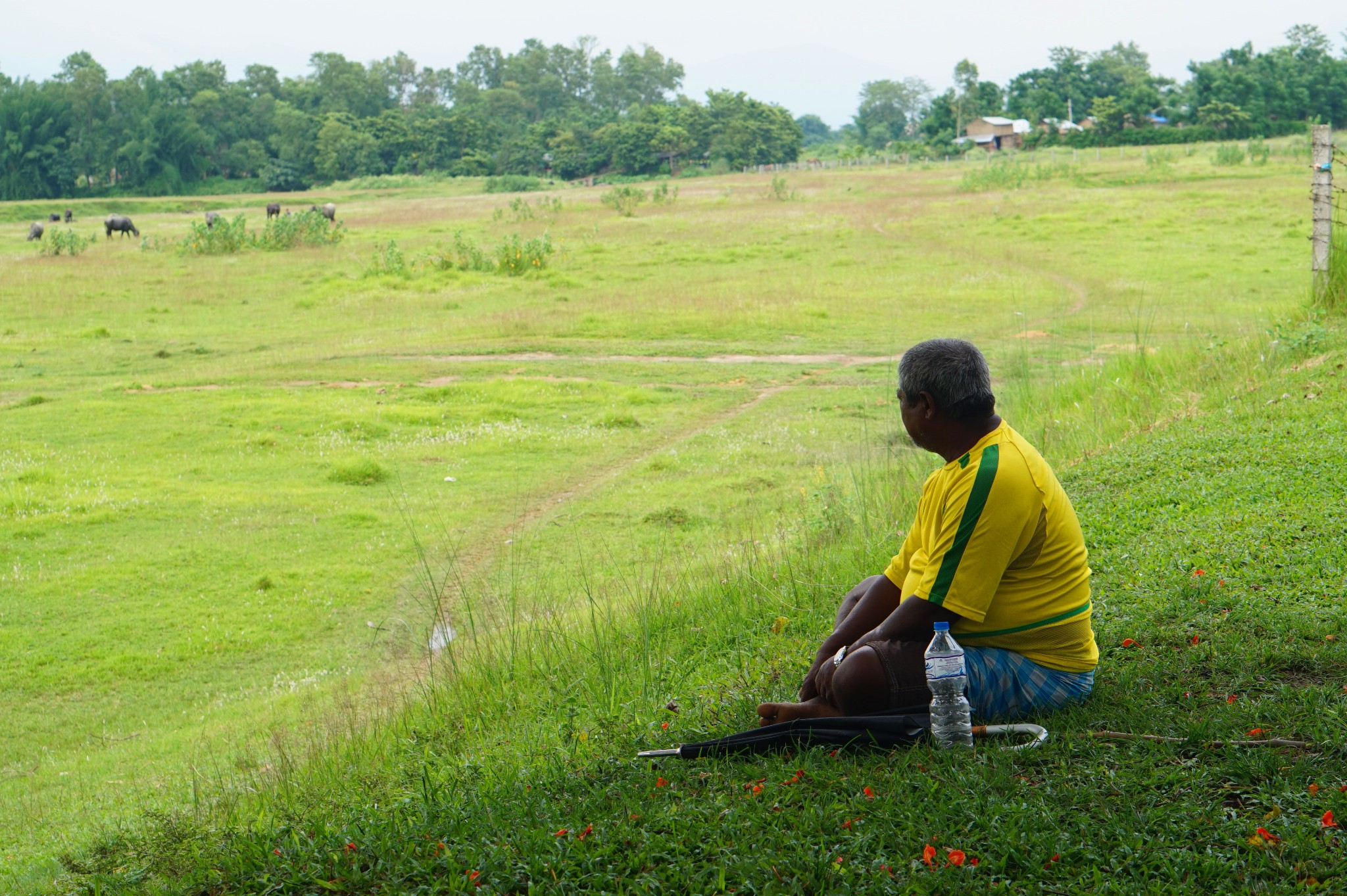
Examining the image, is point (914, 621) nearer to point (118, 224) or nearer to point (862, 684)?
point (862, 684)

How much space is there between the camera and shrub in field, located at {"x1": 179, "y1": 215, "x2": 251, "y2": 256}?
3419 cm

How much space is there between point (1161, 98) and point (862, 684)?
77.3 meters

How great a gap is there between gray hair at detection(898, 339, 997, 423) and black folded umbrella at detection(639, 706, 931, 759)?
1.08 meters

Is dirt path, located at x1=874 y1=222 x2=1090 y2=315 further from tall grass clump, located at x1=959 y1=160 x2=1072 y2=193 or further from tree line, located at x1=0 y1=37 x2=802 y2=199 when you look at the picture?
tree line, located at x1=0 y1=37 x2=802 y2=199

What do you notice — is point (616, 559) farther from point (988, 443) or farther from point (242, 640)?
point (988, 443)

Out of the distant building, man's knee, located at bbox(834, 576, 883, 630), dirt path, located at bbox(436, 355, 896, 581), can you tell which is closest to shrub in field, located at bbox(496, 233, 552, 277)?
dirt path, located at bbox(436, 355, 896, 581)

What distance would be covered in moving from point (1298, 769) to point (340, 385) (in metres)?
15.5

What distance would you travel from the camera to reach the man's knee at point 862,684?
3.96 m

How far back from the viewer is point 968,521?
3740 mm

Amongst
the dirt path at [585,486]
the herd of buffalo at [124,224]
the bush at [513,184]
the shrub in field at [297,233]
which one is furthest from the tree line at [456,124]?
the dirt path at [585,486]

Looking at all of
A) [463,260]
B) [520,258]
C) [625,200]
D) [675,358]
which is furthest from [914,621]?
[625,200]

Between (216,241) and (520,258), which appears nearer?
(520,258)

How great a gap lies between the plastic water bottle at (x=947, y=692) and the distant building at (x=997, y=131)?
3323 inches

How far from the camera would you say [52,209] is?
61594 millimetres
